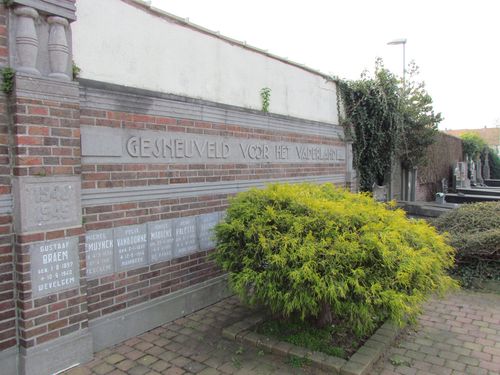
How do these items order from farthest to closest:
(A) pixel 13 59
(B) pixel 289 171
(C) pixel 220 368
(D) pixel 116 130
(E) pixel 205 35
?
(B) pixel 289 171, (E) pixel 205 35, (D) pixel 116 130, (C) pixel 220 368, (A) pixel 13 59

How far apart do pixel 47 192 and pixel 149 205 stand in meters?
1.17

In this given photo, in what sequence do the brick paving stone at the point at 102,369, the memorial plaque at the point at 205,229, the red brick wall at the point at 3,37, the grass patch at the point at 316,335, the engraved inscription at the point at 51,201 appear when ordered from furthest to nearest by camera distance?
the memorial plaque at the point at 205,229 < the grass patch at the point at 316,335 < the brick paving stone at the point at 102,369 < the engraved inscription at the point at 51,201 < the red brick wall at the point at 3,37

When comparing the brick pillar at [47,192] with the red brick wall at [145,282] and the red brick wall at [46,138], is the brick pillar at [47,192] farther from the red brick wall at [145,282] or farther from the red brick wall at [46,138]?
the red brick wall at [145,282]

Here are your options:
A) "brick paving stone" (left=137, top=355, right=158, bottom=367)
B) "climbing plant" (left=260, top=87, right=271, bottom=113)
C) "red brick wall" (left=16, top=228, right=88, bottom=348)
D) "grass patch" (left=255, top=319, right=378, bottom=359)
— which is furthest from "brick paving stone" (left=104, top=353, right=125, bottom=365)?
"climbing plant" (left=260, top=87, right=271, bottom=113)

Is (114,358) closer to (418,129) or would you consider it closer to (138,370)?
(138,370)

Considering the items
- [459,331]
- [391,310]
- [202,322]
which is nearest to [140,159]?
[202,322]

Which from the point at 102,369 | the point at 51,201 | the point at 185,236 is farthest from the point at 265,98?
the point at 102,369

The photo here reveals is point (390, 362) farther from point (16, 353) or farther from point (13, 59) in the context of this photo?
point (13, 59)

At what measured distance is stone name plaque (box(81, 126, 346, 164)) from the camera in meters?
3.78

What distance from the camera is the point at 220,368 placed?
350cm

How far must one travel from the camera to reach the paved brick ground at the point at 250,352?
349 centimetres

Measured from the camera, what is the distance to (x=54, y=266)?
10.9ft

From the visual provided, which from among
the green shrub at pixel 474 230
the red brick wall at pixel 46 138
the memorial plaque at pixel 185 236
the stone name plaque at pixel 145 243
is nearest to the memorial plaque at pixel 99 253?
the stone name plaque at pixel 145 243

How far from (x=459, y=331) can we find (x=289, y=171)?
331 cm
